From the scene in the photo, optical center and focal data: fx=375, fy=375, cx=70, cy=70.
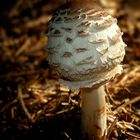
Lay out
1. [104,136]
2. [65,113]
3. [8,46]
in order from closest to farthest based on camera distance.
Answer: [104,136] < [65,113] < [8,46]

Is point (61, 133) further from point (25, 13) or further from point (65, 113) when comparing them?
point (25, 13)

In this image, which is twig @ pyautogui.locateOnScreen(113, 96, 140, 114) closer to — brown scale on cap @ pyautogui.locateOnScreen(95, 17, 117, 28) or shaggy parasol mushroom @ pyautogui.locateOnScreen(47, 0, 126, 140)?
shaggy parasol mushroom @ pyautogui.locateOnScreen(47, 0, 126, 140)

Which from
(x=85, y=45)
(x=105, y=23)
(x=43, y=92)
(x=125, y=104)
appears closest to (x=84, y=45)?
(x=85, y=45)

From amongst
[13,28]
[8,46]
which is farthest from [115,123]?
[13,28]

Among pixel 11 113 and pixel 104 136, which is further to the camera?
pixel 11 113

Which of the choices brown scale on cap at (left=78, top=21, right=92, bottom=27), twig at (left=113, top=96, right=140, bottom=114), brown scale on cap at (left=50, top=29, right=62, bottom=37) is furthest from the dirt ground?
brown scale on cap at (left=78, top=21, right=92, bottom=27)
